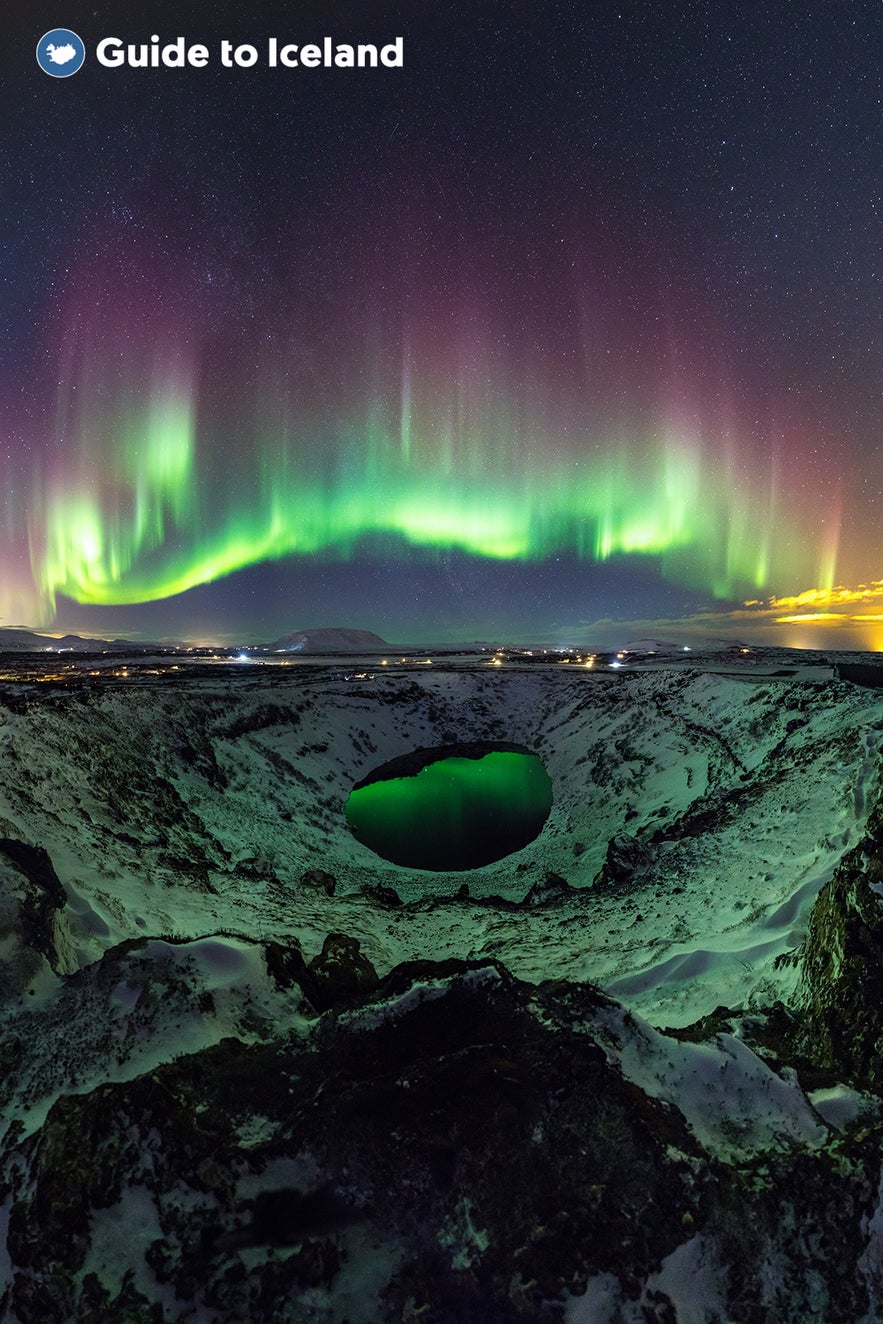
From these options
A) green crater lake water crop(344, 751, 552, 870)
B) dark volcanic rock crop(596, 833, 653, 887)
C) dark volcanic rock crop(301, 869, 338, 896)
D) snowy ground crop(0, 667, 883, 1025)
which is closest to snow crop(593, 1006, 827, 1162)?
snowy ground crop(0, 667, 883, 1025)

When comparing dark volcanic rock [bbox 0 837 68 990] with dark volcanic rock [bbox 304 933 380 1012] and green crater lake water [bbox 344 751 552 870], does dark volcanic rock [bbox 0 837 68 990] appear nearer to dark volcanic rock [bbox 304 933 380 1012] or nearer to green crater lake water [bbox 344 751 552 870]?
dark volcanic rock [bbox 304 933 380 1012]

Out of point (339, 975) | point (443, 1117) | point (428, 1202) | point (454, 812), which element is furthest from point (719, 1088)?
point (454, 812)

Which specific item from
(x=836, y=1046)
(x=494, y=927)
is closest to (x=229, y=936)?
(x=836, y=1046)

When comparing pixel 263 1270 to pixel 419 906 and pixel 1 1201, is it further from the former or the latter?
pixel 419 906

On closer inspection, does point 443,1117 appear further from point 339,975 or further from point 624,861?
point 624,861

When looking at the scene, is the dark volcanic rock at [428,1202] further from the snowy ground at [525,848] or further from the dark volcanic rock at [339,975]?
the snowy ground at [525,848]

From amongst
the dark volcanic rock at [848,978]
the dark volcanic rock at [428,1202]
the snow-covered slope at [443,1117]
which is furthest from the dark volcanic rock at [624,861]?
the dark volcanic rock at [428,1202]

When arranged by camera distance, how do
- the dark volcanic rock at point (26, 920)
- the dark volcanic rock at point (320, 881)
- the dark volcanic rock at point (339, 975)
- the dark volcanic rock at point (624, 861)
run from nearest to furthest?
the dark volcanic rock at point (26, 920) < the dark volcanic rock at point (339, 975) < the dark volcanic rock at point (624, 861) < the dark volcanic rock at point (320, 881)

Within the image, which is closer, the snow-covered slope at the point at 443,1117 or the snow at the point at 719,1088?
the snow-covered slope at the point at 443,1117

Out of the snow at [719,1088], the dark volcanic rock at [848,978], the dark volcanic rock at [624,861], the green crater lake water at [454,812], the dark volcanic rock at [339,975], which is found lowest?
the green crater lake water at [454,812]
